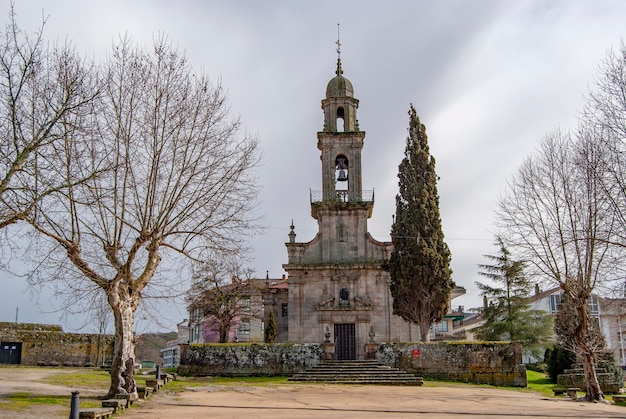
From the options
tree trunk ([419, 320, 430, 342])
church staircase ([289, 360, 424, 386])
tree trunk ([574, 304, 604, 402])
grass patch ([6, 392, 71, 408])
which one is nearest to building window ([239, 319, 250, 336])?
tree trunk ([419, 320, 430, 342])

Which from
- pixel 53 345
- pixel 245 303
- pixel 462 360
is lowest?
pixel 462 360

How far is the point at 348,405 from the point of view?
56.7 feet

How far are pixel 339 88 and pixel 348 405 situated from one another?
1191 inches

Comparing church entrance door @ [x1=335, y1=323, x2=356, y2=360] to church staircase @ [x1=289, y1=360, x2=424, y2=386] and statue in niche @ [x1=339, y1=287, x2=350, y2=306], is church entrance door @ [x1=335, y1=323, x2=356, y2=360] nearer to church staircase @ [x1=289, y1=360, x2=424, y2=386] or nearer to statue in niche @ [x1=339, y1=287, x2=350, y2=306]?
statue in niche @ [x1=339, y1=287, x2=350, y2=306]

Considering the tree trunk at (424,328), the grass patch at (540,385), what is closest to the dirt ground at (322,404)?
the grass patch at (540,385)

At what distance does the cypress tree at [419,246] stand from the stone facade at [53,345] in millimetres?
18176

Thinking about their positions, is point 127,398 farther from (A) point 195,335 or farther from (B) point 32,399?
(A) point 195,335

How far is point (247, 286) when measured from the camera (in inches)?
1732

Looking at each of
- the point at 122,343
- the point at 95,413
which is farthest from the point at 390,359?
the point at 95,413

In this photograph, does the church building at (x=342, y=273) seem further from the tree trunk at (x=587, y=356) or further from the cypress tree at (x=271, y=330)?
the tree trunk at (x=587, y=356)

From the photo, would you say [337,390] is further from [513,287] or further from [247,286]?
[513,287]

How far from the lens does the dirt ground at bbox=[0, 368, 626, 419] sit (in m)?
14.9

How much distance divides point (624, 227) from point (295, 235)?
25.7 m

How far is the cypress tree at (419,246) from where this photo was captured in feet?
115
